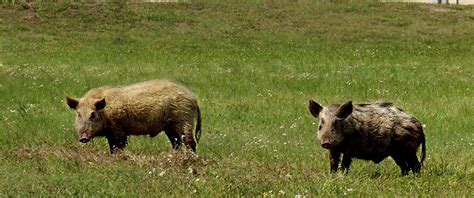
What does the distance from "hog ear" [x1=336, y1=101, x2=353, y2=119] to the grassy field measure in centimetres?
86

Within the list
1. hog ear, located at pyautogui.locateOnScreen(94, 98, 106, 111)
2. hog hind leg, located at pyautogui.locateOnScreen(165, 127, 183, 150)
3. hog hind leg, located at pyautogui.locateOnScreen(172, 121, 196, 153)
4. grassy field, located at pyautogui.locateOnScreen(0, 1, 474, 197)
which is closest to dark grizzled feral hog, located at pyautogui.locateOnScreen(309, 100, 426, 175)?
grassy field, located at pyautogui.locateOnScreen(0, 1, 474, 197)

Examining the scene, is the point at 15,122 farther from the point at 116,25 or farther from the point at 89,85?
the point at 116,25

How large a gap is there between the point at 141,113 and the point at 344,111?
133 inches

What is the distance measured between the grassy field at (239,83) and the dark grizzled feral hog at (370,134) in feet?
0.97

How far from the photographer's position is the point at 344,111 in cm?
970

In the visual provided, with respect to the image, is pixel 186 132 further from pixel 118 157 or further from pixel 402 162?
pixel 402 162

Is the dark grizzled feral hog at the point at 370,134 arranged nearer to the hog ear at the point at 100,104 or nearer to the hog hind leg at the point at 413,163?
the hog hind leg at the point at 413,163

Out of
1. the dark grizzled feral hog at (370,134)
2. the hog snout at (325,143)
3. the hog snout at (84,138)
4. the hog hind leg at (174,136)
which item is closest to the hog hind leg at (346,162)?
the dark grizzled feral hog at (370,134)

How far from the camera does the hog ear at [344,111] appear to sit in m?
9.63

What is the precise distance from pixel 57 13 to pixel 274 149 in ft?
115

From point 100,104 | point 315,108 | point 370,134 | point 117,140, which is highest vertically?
point 315,108

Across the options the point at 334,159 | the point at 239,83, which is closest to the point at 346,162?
the point at 334,159

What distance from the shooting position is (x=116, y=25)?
4306 centimetres

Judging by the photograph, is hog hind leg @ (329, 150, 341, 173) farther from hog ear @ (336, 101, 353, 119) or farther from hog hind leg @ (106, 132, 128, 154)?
hog hind leg @ (106, 132, 128, 154)
